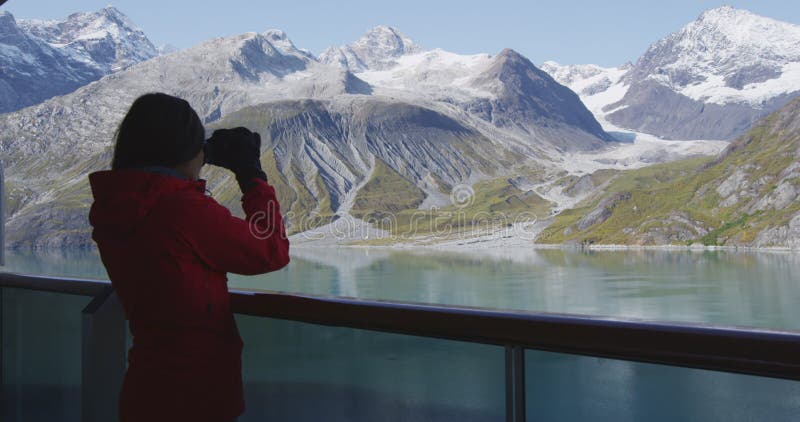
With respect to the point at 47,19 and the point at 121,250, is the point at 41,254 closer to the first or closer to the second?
the point at 121,250

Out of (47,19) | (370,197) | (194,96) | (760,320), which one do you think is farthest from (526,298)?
(47,19)

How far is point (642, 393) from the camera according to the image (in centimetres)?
89

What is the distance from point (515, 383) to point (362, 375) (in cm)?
29

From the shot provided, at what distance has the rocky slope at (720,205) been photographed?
64.2 meters

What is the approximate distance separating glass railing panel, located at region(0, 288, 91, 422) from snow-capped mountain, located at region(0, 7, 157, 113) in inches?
5634

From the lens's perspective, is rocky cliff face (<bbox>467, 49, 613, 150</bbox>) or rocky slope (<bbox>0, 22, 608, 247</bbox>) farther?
rocky cliff face (<bbox>467, 49, 613, 150</bbox>)

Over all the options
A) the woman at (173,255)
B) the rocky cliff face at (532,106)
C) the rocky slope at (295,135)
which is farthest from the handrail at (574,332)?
the rocky cliff face at (532,106)

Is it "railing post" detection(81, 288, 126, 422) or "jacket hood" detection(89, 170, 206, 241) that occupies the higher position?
"jacket hood" detection(89, 170, 206, 241)

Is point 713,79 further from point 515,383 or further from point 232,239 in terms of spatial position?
point 232,239

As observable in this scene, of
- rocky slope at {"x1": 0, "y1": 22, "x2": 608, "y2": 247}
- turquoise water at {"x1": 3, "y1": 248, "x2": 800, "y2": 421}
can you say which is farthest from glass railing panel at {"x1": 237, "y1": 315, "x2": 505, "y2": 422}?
rocky slope at {"x1": 0, "y1": 22, "x2": 608, "y2": 247}

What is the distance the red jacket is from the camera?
0.96 meters

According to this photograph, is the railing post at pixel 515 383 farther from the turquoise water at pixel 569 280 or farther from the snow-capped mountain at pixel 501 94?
the snow-capped mountain at pixel 501 94

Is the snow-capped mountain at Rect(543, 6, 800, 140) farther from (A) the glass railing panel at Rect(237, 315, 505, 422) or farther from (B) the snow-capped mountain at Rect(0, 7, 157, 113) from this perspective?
(A) the glass railing panel at Rect(237, 315, 505, 422)

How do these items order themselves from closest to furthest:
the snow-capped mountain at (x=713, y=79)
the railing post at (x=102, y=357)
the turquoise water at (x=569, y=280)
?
the railing post at (x=102, y=357)
the turquoise water at (x=569, y=280)
the snow-capped mountain at (x=713, y=79)
